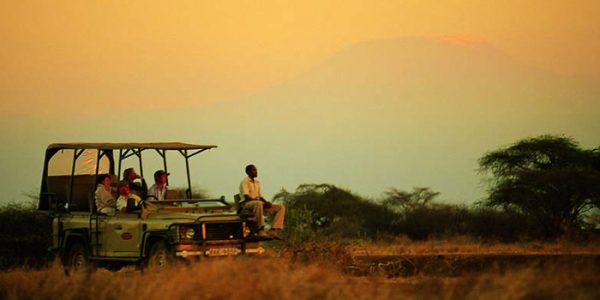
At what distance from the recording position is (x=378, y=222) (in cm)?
4856

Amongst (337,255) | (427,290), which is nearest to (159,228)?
(337,255)

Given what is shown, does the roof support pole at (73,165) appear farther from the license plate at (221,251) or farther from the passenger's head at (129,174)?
the license plate at (221,251)

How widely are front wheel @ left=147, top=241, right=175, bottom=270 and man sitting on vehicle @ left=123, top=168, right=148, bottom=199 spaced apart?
1910 mm

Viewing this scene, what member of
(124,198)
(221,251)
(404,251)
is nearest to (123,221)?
(124,198)

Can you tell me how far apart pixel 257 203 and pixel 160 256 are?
1.94m

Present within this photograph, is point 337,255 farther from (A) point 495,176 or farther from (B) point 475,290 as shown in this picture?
(A) point 495,176

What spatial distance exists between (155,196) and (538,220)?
23.6m

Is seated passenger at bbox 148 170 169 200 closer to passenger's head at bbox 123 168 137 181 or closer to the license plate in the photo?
passenger's head at bbox 123 168 137 181

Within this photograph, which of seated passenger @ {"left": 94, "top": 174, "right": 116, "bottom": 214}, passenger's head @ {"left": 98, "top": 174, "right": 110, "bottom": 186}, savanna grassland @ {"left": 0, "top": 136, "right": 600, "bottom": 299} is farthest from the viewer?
passenger's head @ {"left": 98, "top": 174, "right": 110, "bottom": 186}

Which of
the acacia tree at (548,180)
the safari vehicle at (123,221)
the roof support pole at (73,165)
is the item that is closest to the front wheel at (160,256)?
the safari vehicle at (123,221)

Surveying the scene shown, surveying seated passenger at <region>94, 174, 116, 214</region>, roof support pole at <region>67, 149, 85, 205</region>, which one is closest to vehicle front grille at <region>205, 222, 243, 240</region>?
seated passenger at <region>94, 174, 116, 214</region>

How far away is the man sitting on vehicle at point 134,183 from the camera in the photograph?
76.1 ft

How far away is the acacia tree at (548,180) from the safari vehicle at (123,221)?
20747 mm

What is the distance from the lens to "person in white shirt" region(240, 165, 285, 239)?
22.0 m
